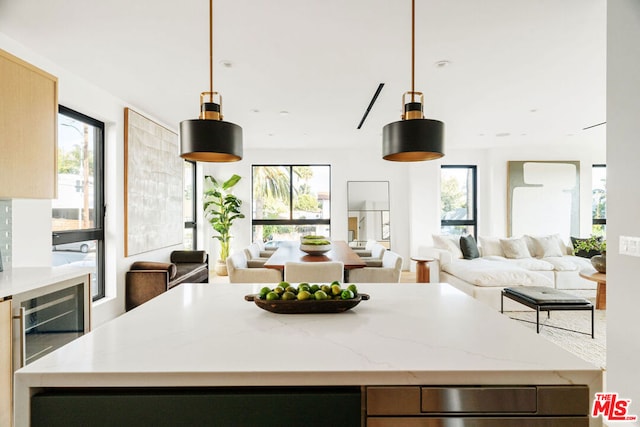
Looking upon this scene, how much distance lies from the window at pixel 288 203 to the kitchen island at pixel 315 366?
6284 mm

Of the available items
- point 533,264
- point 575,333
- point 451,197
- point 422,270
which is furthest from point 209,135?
point 451,197

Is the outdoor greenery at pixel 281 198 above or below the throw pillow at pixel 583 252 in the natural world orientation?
above

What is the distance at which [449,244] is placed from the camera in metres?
6.06

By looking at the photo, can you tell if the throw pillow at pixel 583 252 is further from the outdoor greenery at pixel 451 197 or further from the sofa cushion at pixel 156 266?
the sofa cushion at pixel 156 266

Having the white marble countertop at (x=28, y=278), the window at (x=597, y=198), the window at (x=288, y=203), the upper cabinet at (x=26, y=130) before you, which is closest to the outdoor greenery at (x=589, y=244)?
the window at (x=597, y=198)

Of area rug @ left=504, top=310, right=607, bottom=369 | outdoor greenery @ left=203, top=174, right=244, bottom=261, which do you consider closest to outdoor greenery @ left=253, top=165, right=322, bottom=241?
outdoor greenery @ left=203, top=174, right=244, bottom=261

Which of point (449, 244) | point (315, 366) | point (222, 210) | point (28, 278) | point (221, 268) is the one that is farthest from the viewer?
point (222, 210)

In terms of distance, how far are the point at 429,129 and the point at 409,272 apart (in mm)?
6194

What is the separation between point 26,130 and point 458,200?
23.5 feet

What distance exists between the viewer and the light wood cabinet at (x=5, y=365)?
189cm

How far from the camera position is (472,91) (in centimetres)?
386

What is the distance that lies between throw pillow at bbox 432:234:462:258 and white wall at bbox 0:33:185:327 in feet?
14.9

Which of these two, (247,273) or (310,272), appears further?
(247,273)

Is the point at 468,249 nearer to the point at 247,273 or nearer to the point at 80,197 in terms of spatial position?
the point at 247,273
